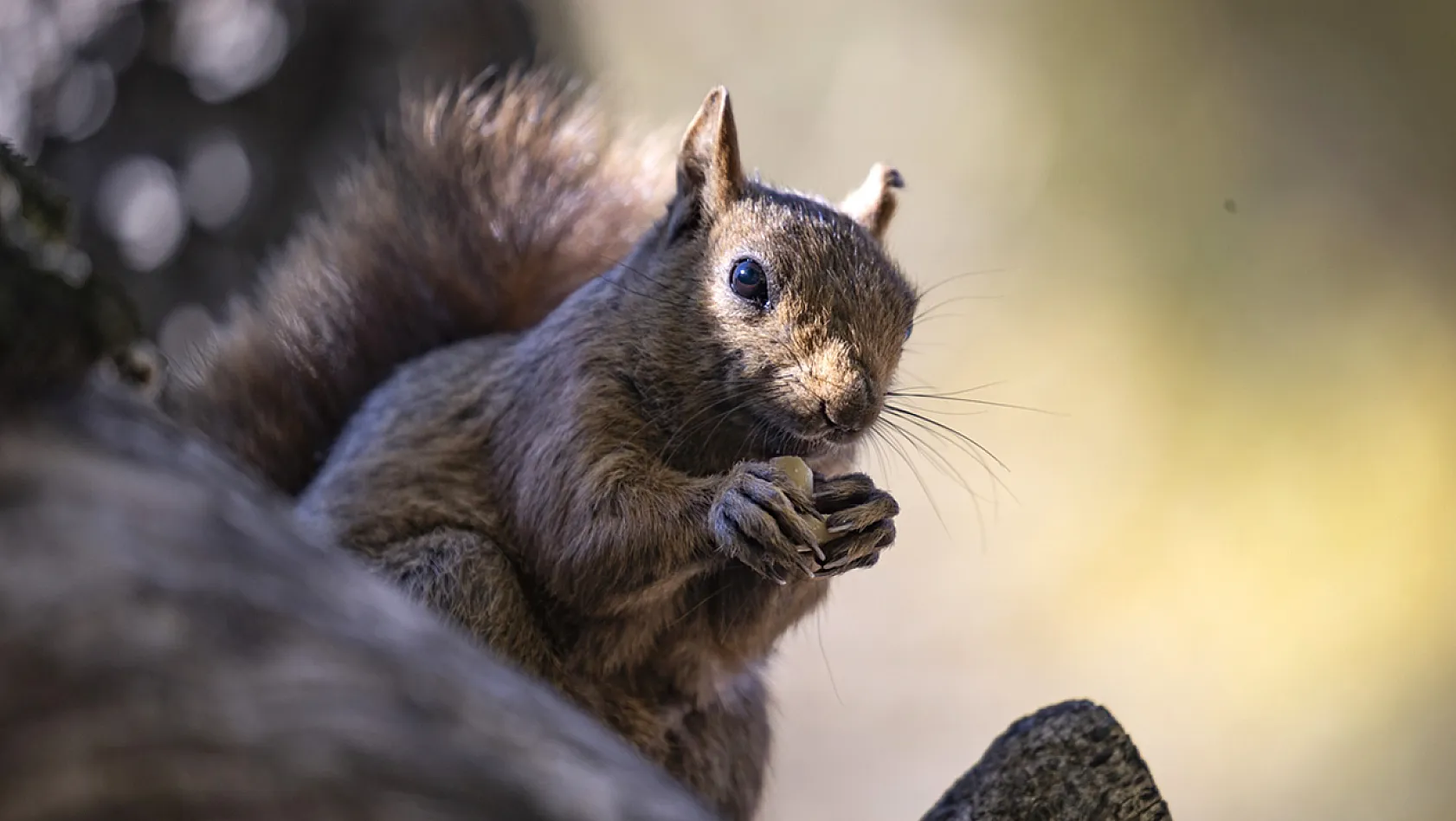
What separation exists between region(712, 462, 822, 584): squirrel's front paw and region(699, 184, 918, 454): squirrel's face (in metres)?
0.09

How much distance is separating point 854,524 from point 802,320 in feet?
0.65

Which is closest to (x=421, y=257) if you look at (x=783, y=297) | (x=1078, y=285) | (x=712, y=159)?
(x=712, y=159)

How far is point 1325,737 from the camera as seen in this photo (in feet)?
6.27

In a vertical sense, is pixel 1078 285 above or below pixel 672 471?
above

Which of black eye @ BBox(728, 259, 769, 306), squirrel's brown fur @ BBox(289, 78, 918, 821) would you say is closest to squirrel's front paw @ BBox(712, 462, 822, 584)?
squirrel's brown fur @ BBox(289, 78, 918, 821)

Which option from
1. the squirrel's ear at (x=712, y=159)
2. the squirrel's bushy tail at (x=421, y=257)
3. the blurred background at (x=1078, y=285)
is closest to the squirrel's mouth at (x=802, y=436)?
the squirrel's ear at (x=712, y=159)

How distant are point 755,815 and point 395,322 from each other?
738mm

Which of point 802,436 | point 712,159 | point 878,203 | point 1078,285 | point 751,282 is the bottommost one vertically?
point 802,436

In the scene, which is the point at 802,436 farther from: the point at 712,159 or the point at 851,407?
the point at 712,159

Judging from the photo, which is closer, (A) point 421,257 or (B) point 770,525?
(B) point 770,525

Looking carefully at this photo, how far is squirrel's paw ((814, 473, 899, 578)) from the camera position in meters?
1.02

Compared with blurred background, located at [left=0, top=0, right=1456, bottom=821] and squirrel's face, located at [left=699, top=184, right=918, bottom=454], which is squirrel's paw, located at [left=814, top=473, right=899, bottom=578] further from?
blurred background, located at [left=0, top=0, right=1456, bottom=821]

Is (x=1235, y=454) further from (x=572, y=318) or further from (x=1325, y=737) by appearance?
(x=572, y=318)

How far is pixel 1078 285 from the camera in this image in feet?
7.61
